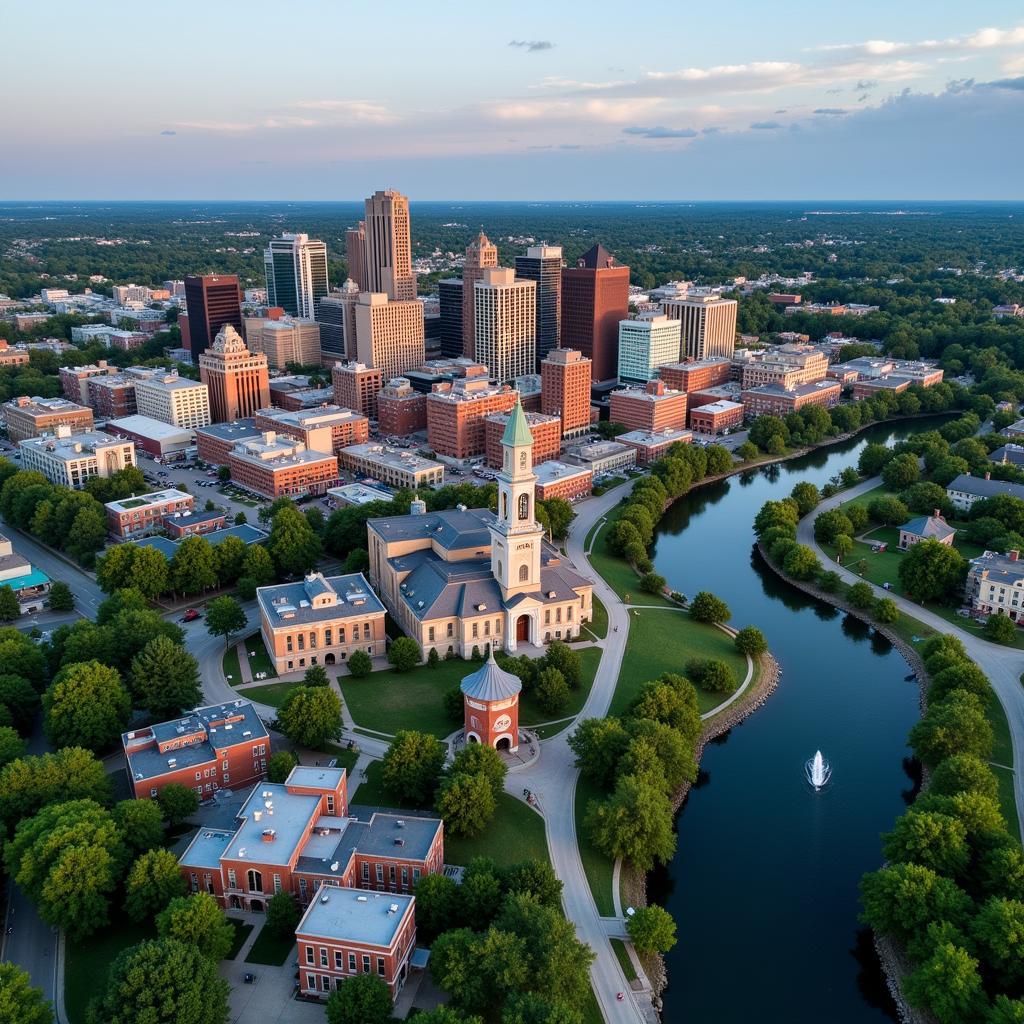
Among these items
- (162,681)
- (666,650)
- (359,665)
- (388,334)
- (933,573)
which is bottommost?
(666,650)

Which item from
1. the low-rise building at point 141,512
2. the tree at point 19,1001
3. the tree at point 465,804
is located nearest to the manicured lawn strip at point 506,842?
the tree at point 465,804

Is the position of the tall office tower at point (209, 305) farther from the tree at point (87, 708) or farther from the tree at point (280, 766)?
the tree at point (280, 766)

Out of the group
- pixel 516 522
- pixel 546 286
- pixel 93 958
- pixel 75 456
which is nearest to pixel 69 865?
pixel 93 958

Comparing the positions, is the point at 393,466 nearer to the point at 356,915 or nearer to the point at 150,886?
the point at 150,886

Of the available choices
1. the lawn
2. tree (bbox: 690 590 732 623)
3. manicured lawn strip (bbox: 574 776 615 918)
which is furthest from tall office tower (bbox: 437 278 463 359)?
manicured lawn strip (bbox: 574 776 615 918)

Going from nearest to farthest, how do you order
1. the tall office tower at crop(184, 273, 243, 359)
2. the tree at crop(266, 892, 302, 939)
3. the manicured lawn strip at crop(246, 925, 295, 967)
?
the manicured lawn strip at crop(246, 925, 295, 967) → the tree at crop(266, 892, 302, 939) → the tall office tower at crop(184, 273, 243, 359)

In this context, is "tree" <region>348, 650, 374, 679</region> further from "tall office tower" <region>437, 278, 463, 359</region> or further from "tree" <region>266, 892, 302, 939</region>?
"tall office tower" <region>437, 278, 463, 359</region>
